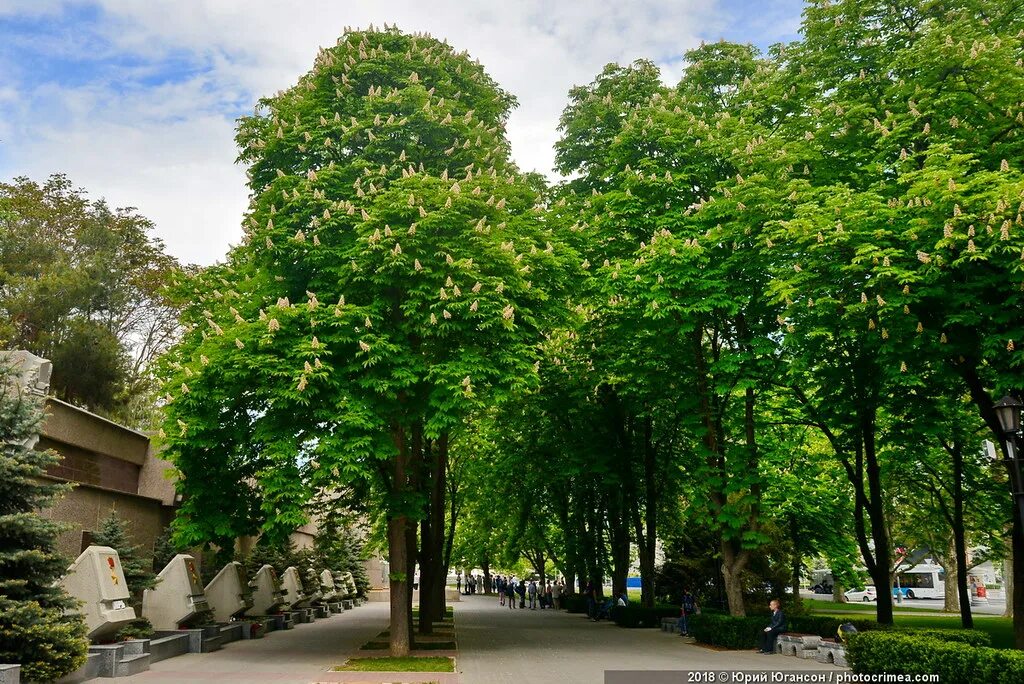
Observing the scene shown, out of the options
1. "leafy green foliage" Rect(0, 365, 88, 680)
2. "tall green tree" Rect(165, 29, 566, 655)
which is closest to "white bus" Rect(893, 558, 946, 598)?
"tall green tree" Rect(165, 29, 566, 655)

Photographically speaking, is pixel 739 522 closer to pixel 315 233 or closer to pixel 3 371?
pixel 315 233

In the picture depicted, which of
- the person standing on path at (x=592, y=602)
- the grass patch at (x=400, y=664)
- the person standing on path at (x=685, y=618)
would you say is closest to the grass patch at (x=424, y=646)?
the grass patch at (x=400, y=664)

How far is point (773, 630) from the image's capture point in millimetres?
20703

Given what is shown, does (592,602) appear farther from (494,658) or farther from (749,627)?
(494,658)

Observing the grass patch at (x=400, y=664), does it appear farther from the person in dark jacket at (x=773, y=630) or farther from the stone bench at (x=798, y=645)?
the stone bench at (x=798, y=645)

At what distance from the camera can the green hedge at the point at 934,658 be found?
1131 centimetres

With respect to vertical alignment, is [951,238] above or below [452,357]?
above

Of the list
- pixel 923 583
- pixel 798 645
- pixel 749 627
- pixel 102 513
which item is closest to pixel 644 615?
pixel 749 627

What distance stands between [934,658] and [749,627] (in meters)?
9.78

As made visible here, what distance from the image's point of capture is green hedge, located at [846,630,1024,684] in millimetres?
11312

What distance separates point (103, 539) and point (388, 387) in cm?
795

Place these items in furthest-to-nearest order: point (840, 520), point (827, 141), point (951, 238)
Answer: point (840, 520)
point (827, 141)
point (951, 238)

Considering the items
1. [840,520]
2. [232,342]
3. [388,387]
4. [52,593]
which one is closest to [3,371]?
[52,593]

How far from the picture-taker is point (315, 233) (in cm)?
1905
